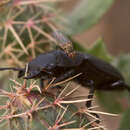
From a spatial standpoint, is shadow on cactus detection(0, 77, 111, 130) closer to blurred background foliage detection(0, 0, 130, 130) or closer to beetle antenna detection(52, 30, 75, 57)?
beetle antenna detection(52, 30, 75, 57)

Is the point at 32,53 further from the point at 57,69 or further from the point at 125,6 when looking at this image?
the point at 125,6

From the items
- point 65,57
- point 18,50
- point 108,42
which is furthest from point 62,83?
point 108,42

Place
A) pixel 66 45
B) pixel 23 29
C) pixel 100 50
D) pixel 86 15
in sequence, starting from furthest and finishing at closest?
pixel 86 15
pixel 100 50
pixel 23 29
pixel 66 45

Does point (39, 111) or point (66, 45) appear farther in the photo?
point (66, 45)

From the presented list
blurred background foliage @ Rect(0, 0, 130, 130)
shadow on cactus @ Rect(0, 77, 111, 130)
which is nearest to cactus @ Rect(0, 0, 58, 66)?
blurred background foliage @ Rect(0, 0, 130, 130)

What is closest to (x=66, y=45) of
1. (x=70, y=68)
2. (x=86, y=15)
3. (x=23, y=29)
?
(x=70, y=68)

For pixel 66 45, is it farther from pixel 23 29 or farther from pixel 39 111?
pixel 23 29

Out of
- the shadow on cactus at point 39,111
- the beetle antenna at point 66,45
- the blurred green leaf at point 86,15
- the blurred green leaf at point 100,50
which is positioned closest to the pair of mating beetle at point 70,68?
the beetle antenna at point 66,45
